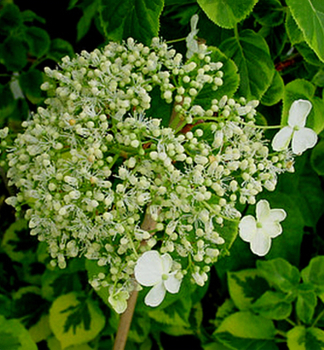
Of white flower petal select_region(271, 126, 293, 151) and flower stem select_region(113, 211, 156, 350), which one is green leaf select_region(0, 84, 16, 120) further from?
white flower petal select_region(271, 126, 293, 151)

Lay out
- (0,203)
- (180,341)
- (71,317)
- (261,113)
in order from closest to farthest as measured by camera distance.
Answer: (261,113) < (71,317) < (180,341) < (0,203)

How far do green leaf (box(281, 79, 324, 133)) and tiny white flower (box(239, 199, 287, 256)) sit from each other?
27 centimetres

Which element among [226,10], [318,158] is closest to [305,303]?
[318,158]

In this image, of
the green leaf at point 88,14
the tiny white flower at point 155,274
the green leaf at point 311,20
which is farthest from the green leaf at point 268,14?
the green leaf at point 88,14

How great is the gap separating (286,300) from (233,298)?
0.41ft

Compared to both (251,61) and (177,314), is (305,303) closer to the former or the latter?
(177,314)

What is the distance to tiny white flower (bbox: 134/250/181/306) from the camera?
0.58 meters

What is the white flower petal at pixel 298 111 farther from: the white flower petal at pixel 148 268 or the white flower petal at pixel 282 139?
the white flower petal at pixel 148 268

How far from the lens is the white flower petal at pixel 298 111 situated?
0.66m

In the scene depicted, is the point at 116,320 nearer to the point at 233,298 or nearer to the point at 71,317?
the point at 71,317

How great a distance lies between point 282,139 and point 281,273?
478 mm

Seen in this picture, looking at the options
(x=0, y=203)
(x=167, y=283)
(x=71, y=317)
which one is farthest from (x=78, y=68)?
(x=0, y=203)

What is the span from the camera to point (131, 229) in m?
0.61

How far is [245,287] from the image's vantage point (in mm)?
1149
